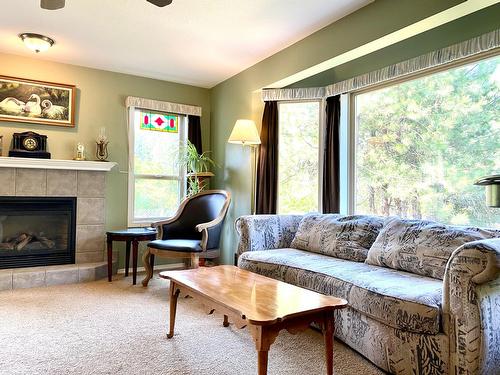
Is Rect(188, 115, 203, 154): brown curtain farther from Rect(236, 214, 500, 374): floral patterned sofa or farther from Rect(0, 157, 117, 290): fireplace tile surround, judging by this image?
Rect(236, 214, 500, 374): floral patterned sofa

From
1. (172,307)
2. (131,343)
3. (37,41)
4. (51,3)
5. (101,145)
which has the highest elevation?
(37,41)

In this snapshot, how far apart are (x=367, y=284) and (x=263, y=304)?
0.69m

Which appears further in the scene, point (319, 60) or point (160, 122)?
point (160, 122)

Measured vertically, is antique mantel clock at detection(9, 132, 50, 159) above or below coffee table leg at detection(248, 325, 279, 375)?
above

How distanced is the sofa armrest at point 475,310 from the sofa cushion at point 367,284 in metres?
0.10

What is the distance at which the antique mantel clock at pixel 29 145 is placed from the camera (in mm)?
3801

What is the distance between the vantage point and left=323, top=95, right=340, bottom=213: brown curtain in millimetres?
3596

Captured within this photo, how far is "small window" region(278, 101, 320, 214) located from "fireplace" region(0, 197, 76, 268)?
2.44 meters

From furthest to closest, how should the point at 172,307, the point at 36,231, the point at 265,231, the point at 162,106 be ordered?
1. the point at 162,106
2. the point at 36,231
3. the point at 265,231
4. the point at 172,307

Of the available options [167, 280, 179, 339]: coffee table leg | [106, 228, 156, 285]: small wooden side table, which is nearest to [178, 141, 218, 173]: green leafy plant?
[106, 228, 156, 285]: small wooden side table

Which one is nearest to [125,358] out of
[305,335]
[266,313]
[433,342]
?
[266,313]

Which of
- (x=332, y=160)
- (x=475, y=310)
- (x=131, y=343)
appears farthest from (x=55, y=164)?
(x=475, y=310)

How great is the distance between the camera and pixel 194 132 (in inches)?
191

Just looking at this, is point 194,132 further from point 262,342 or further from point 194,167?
point 262,342
